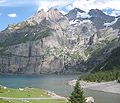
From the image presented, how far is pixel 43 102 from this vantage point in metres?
86.5

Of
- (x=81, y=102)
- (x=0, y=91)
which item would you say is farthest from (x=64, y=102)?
(x=81, y=102)

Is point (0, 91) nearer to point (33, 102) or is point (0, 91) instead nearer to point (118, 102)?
point (33, 102)

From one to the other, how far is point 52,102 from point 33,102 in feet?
22.4

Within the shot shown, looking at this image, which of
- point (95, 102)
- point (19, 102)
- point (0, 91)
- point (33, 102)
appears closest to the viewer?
point (19, 102)

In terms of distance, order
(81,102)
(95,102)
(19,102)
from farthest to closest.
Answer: (95,102) → (19,102) → (81,102)

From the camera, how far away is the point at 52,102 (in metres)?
89.5

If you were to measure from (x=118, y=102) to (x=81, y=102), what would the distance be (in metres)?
78.9

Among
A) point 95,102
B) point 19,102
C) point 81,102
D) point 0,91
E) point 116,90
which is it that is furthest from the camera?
point 116,90

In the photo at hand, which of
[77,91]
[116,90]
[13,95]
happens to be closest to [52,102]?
[13,95]

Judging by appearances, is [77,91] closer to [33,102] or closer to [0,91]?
[33,102]

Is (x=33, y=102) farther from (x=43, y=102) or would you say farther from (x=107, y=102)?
(x=107, y=102)

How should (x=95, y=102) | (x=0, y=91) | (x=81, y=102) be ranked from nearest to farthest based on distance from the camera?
(x=81, y=102) < (x=0, y=91) < (x=95, y=102)

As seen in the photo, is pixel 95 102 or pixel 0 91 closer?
pixel 0 91

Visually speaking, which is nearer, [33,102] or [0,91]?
[33,102]
